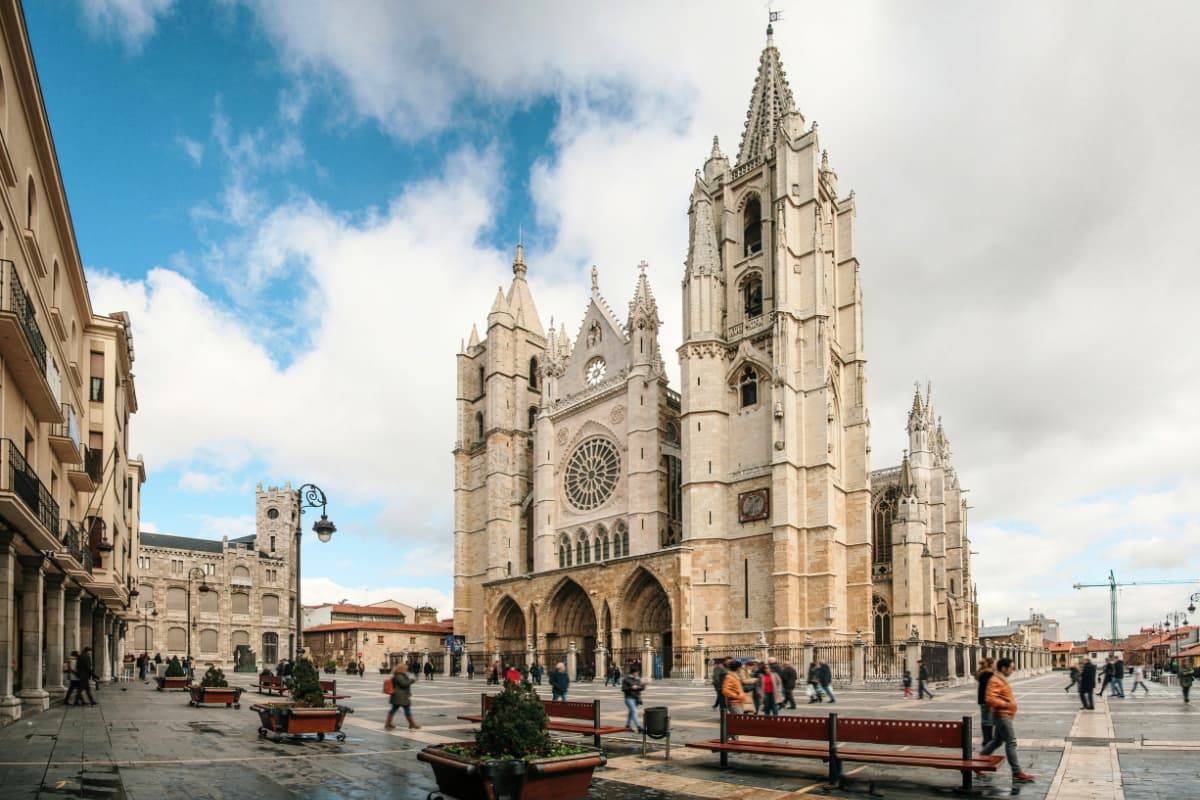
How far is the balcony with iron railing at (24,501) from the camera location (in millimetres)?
14083

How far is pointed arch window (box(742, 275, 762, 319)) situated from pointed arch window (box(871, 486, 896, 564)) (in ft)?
53.1

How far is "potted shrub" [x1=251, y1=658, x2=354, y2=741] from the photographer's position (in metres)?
12.6

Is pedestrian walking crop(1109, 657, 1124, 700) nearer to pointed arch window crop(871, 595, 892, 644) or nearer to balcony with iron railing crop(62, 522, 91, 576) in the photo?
pointed arch window crop(871, 595, 892, 644)

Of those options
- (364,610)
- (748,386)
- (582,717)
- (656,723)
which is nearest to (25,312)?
(582,717)

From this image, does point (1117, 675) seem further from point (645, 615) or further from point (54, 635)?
point (54, 635)

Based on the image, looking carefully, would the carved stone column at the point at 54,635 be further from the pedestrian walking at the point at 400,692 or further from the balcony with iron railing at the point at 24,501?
the pedestrian walking at the point at 400,692

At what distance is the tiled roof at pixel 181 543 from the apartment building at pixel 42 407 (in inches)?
1642

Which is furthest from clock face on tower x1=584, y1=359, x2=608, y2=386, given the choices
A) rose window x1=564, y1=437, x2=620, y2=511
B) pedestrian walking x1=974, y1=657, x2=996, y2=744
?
pedestrian walking x1=974, y1=657, x2=996, y2=744

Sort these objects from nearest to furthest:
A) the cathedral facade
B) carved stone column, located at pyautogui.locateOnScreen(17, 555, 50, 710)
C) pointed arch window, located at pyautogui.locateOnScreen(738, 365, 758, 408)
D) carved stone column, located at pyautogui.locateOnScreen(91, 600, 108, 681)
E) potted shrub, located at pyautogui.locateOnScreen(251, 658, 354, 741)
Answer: potted shrub, located at pyautogui.locateOnScreen(251, 658, 354, 741), carved stone column, located at pyautogui.locateOnScreen(17, 555, 50, 710), carved stone column, located at pyautogui.locateOnScreen(91, 600, 108, 681), the cathedral facade, pointed arch window, located at pyautogui.locateOnScreen(738, 365, 758, 408)

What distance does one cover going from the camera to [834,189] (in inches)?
1807

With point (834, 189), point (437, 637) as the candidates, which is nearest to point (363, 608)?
point (437, 637)

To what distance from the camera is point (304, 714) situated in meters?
12.6

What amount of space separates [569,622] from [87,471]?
27.3m

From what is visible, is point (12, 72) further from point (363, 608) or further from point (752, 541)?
point (363, 608)
